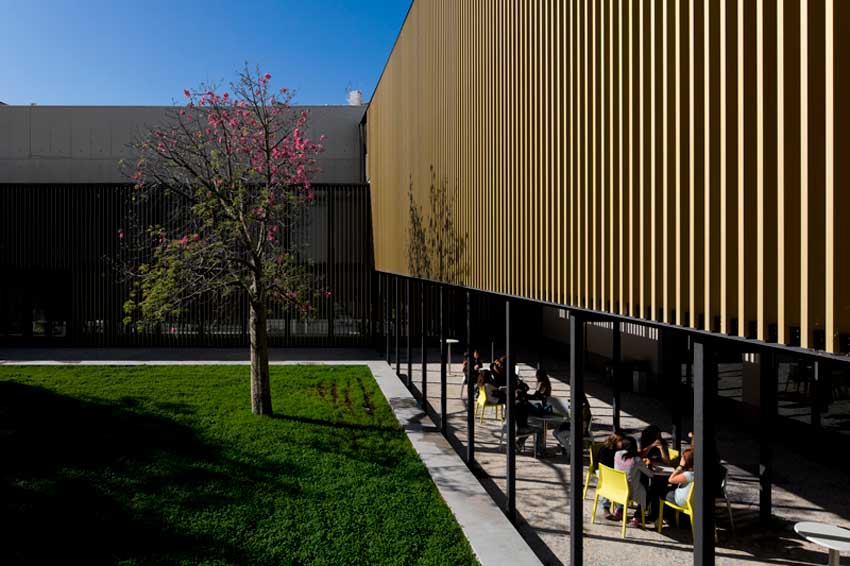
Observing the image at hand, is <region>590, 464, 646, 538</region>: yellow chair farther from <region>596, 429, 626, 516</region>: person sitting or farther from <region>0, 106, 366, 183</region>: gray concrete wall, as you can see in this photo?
<region>0, 106, 366, 183</region>: gray concrete wall

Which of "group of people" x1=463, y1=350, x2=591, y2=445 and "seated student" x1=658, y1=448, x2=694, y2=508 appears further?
"group of people" x1=463, y1=350, x2=591, y2=445

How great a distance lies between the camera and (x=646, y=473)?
7.11 meters

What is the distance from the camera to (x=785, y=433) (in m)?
10.9

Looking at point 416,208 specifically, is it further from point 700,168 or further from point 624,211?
point 700,168

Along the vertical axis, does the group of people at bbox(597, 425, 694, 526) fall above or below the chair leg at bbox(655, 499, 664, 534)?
above

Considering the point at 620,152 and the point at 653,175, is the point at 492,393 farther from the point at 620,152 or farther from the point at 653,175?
the point at 653,175

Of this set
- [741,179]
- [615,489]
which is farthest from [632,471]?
[741,179]

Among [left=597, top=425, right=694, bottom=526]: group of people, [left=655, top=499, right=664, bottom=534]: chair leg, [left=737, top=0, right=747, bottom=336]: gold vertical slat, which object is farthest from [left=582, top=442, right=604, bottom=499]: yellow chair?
[left=737, top=0, right=747, bottom=336]: gold vertical slat

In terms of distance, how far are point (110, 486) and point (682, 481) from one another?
658cm

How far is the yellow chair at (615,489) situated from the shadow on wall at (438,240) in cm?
320

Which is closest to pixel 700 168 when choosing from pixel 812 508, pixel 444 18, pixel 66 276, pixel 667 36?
pixel 667 36

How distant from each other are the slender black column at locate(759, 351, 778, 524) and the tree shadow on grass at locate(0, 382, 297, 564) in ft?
17.7

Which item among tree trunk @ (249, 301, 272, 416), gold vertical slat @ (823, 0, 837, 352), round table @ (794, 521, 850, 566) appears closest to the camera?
gold vertical slat @ (823, 0, 837, 352)

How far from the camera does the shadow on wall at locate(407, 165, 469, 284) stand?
9.56 meters
